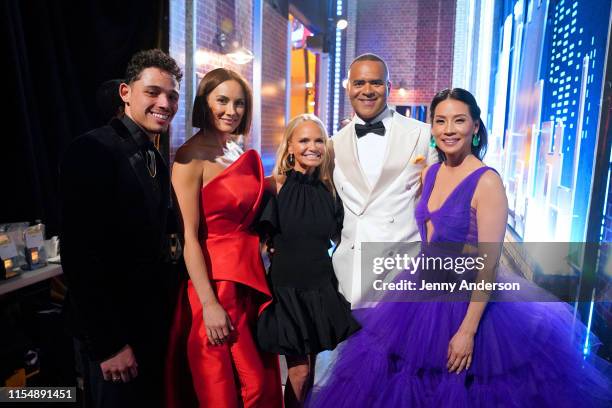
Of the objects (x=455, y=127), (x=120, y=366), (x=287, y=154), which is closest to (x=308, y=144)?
(x=287, y=154)

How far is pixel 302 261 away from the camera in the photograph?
6.50 ft

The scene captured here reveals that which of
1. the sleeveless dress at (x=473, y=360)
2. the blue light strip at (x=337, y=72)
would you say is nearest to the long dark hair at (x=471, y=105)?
the sleeveless dress at (x=473, y=360)

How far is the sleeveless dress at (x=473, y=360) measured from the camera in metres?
1.61

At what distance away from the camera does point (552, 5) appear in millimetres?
3080

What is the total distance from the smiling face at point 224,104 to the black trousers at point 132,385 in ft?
3.12

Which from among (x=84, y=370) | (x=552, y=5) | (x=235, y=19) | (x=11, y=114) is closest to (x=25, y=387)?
(x=84, y=370)

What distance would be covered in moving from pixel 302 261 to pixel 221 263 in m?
0.35

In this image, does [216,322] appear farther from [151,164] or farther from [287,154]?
[287,154]

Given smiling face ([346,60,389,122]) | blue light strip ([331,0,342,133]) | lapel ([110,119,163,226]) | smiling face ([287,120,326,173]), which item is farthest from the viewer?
blue light strip ([331,0,342,133])

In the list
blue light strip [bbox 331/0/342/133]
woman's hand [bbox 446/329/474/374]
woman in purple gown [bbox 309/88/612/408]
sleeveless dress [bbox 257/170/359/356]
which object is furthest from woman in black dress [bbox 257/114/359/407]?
blue light strip [bbox 331/0/342/133]

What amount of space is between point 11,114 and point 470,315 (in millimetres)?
2399

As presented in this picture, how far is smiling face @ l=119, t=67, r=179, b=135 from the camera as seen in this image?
1736 mm

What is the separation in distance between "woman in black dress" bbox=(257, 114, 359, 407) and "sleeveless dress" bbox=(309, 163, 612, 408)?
0.17 metres

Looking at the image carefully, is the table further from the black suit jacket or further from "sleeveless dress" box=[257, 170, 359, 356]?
"sleeveless dress" box=[257, 170, 359, 356]
